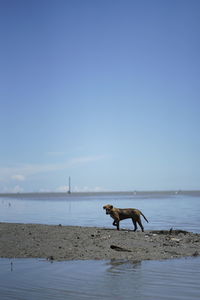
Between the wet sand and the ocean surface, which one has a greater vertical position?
the wet sand

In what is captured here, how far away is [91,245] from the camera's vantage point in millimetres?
13117

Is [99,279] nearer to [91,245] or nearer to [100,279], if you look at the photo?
[100,279]

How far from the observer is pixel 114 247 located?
1265 centimetres

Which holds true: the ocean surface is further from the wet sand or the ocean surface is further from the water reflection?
the wet sand

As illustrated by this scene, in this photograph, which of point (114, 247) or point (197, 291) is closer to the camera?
point (197, 291)

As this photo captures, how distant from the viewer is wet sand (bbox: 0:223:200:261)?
1197 cm

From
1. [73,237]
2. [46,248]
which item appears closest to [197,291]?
[46,248]

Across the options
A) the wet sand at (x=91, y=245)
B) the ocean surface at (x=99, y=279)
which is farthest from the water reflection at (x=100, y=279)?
the wet sand at (x=91, y=245)

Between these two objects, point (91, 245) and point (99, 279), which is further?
point (91, 245)

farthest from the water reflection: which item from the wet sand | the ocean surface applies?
the wet sand

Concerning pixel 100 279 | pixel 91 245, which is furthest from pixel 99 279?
pixel 91 245

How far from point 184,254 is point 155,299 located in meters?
4.98

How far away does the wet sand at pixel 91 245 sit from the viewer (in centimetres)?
1197

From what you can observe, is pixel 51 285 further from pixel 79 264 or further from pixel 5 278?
pixel 79 264
